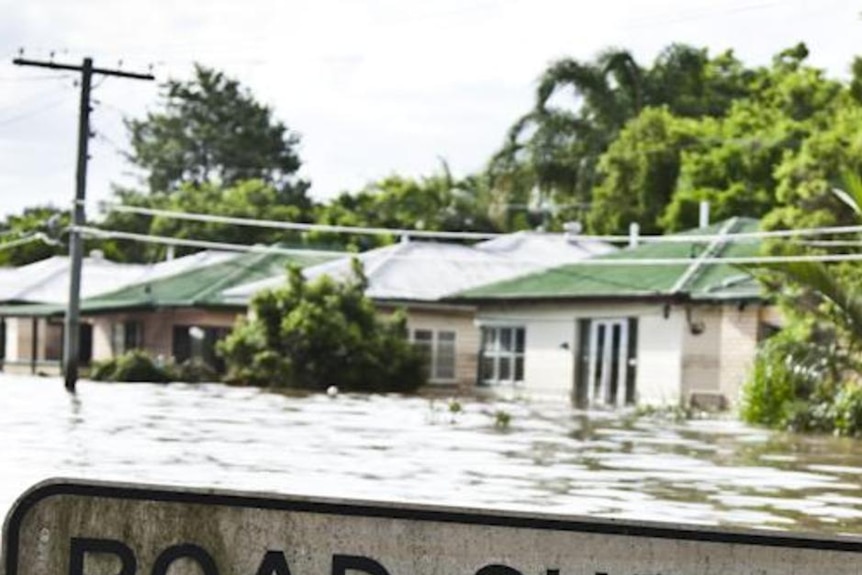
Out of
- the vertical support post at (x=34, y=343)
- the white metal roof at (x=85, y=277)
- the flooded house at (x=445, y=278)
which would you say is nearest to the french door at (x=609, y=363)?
the flooded house at (x=445, y=278)

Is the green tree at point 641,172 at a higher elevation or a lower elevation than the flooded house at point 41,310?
higher

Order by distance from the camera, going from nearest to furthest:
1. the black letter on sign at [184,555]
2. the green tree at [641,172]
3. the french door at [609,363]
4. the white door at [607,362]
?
the black letter on sign at [184,555], the french door at [609,363], the white door at [607,362], the green tree at [641,172]

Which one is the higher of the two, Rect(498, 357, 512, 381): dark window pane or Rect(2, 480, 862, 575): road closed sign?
Rect(2, 480, 862, 575): road closed sign

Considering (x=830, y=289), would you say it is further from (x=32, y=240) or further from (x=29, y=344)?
(x=32, y=240)

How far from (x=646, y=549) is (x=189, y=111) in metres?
116

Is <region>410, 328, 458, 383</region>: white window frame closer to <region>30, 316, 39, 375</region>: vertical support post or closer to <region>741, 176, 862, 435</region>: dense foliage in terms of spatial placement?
<region>30, 316, 39, 375</region>: vertical support post

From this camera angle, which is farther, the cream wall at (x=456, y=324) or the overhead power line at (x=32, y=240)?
the overhead power line at (x=32, y=240)

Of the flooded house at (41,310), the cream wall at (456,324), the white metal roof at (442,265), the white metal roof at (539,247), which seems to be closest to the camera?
the cream wall at (456,324)

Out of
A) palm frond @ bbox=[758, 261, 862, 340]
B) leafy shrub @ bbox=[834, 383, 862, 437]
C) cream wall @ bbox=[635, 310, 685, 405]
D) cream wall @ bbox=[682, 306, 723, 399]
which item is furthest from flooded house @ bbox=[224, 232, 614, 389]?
palm frond @ bbox=[758, 261, 862, 340]

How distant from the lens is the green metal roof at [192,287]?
2386 inches

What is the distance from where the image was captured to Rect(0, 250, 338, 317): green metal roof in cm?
6059

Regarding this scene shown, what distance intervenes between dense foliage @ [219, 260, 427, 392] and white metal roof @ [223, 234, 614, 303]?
3696 mm

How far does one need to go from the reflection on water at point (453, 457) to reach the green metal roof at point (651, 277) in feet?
19.1

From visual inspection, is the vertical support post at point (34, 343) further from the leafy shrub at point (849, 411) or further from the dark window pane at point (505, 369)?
the leafy shrub at point (849, 411)
